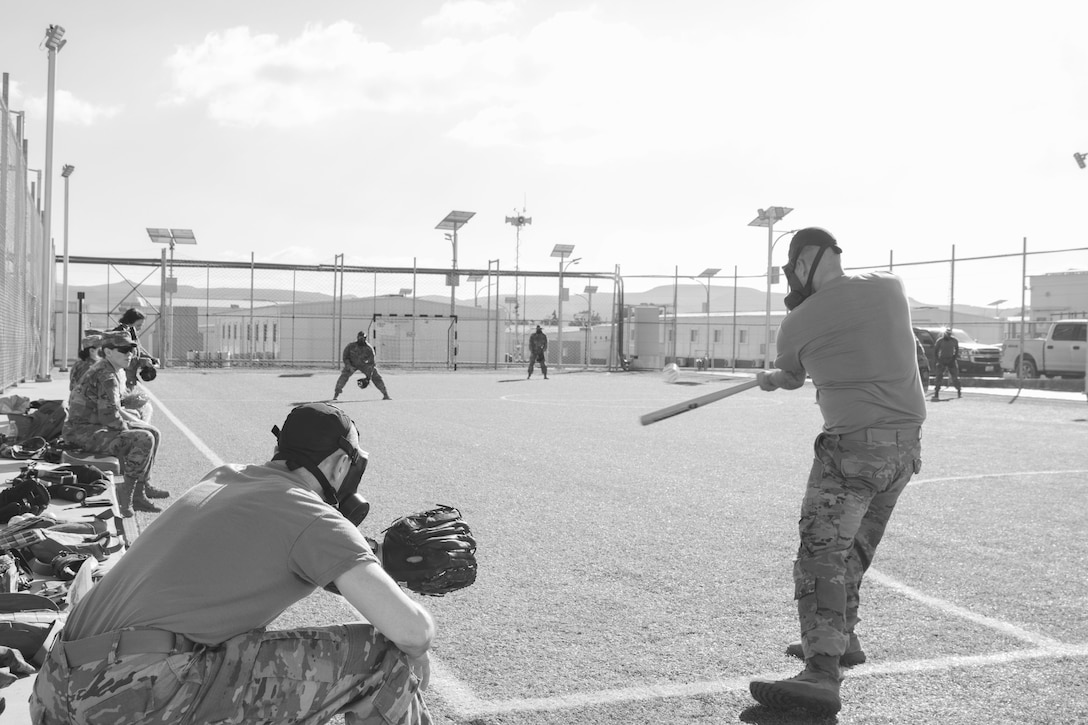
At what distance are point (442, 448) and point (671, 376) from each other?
6.91 meters

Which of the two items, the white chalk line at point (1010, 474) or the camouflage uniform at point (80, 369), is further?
the white chalk line at point (1010, 474)

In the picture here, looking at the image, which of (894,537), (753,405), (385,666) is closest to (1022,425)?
(753,405)

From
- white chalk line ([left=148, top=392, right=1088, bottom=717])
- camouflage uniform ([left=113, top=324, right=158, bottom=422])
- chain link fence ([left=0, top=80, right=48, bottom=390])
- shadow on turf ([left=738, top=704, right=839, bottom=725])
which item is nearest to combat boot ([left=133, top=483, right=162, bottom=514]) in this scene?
camouflage uniform ([left=113, top=324, right=158, bottom=422])

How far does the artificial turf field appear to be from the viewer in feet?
12.8

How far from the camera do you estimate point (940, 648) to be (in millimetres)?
4453

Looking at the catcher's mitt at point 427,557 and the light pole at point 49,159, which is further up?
the light pole at point 49,159

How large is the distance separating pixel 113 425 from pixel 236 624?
6.08m

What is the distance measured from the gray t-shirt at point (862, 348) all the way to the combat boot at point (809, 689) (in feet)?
3.16

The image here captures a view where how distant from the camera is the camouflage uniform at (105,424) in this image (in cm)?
775

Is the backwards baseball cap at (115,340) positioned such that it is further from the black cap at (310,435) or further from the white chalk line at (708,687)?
the black cap at (310,435)

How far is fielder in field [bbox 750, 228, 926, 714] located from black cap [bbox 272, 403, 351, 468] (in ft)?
7.01

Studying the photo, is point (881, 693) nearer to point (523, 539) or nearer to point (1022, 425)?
point (523, 539)

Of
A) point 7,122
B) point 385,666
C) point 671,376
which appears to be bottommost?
point 385,666

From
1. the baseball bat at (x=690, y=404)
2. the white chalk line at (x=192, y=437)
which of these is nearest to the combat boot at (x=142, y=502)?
the white chalk line at (x=192, y=437)
